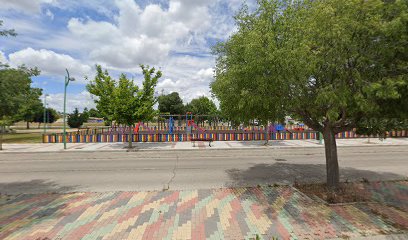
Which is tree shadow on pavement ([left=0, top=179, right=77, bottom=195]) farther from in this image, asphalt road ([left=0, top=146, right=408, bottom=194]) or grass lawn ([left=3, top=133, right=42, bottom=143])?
grass lawn ([left=3, top=133, right=42, bottom=143])

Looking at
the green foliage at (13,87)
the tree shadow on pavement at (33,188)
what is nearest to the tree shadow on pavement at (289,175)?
the tree shadow on pavement at (33,188)

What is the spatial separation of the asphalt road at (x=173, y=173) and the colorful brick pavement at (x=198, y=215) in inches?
43.8

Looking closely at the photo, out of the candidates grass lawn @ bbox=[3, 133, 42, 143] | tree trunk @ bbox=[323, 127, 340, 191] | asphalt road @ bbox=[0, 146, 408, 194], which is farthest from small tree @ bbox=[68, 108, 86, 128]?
tree trunk @ bbox=[323, 127, 340, 191]

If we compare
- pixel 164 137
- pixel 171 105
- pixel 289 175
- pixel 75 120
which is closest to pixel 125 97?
pixel 164 137

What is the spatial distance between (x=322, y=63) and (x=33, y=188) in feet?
33.2

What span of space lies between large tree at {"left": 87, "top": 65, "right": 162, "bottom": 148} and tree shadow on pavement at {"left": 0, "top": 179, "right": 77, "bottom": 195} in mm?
9240

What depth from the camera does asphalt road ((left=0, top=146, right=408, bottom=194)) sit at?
8.66 m

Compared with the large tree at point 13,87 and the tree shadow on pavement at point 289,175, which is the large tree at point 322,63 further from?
the large tree at point 13,87

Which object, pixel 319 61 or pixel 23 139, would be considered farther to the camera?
pixel 23 139

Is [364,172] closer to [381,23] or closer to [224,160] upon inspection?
[224,160]

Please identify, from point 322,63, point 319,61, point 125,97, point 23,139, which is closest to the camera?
point 319,61

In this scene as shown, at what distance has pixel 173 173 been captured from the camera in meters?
10.4

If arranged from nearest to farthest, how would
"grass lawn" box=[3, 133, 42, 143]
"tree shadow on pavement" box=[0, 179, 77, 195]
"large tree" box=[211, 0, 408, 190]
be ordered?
"large tree" box=[211, 0, 408, 190]
"tree shadow on pavement" box=[0, 179, 77, 195]
"grass lawn" box=[3, 133, 42, 143]

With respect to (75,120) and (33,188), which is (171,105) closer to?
(75,120)
